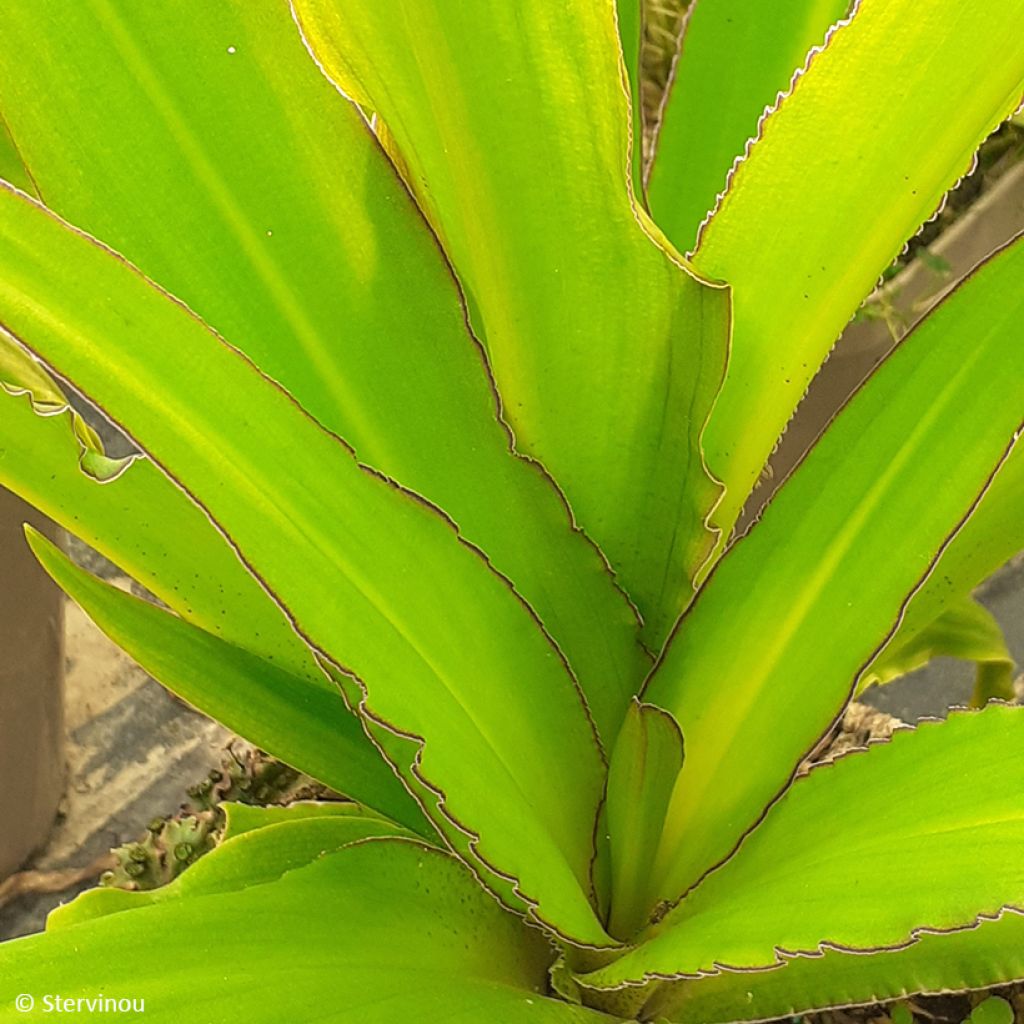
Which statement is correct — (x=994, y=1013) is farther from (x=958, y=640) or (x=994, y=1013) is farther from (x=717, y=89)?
(x=717, y=89)

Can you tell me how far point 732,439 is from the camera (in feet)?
Result: 1.16

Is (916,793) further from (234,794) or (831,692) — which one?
(234,794)

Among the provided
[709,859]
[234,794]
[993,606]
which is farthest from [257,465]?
[993,606]

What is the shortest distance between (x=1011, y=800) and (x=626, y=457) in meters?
0.15

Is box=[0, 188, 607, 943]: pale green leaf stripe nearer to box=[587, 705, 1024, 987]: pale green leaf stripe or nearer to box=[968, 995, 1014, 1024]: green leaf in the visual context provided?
box=[587, 705, 1024, 987]: pale green leaf stripe

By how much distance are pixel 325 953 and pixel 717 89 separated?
310mm

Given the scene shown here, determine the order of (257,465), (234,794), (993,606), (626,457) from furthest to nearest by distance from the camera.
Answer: (993,606) → (234,794) → (626,457) → (257,465)

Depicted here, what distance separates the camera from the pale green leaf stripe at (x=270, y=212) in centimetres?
28

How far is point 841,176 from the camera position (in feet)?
1.03

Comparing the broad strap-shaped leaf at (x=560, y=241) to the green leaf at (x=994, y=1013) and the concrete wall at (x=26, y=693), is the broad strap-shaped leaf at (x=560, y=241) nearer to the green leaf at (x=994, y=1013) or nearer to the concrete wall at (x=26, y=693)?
the green leaf at (x=994, y=1013)

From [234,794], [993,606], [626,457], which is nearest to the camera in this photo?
[626,457]

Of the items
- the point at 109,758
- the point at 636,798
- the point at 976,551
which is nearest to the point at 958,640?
the point at 976,551

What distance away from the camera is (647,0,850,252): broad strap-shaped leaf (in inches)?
15.0

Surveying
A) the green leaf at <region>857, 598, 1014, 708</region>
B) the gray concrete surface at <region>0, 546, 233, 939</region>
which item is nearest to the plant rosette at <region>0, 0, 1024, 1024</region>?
the green leaf at <region>857, 598, 1014, 708</region>
